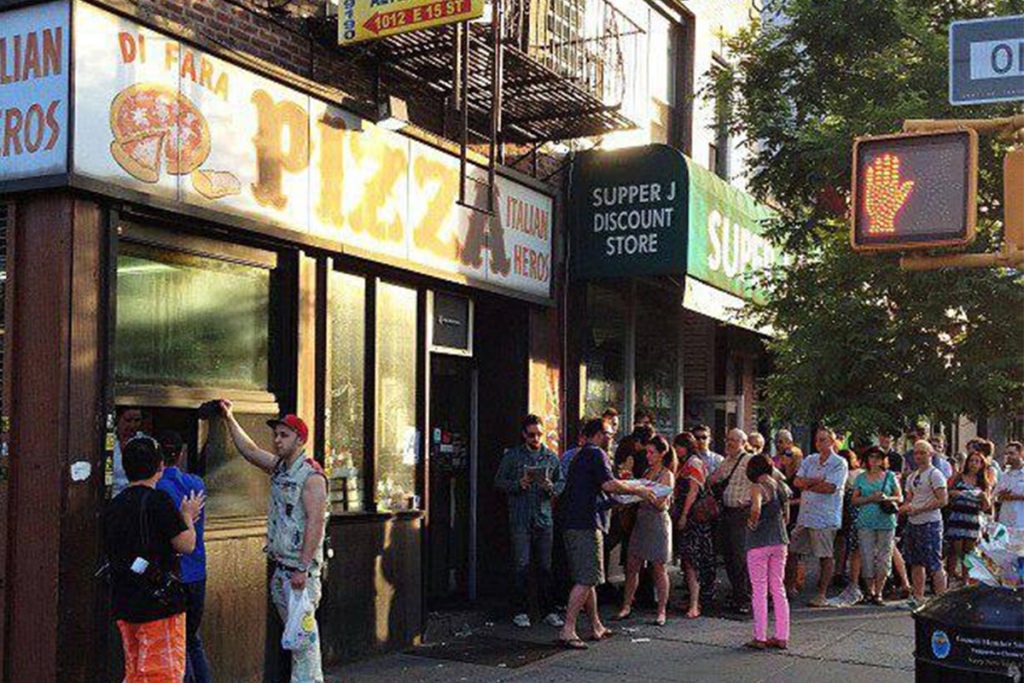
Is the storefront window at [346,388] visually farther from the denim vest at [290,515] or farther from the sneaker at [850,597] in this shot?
the sneaker at [850,597]

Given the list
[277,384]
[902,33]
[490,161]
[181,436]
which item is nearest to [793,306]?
[902,33]

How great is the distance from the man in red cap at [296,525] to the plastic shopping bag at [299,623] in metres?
0.03

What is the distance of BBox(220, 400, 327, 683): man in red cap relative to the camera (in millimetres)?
7391

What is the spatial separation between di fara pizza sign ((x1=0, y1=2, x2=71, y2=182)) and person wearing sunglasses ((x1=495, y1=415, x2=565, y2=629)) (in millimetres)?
5188

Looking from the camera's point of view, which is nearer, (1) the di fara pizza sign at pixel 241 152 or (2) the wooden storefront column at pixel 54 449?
(2) the wooden storefront column at pixel 54 449

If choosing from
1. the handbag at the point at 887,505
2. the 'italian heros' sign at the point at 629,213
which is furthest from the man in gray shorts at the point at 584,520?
the handbag at the point at 887,505

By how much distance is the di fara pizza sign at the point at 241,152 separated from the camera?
7.07 metres

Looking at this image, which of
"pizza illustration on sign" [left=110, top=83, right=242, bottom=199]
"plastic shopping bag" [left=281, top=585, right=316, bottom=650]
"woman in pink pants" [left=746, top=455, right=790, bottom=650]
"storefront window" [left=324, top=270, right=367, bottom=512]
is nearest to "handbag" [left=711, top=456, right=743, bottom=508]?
"woman in pink pants" [left=746, top=455, right=790, bottom=650]

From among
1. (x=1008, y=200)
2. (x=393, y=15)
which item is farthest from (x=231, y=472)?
(x=1008, y=200)

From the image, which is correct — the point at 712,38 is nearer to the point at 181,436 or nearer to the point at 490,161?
the point at 490,161

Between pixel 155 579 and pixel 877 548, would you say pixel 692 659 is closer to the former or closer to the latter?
pixel 877 548

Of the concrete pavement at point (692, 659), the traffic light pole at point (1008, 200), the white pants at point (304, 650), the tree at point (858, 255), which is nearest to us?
the traffic light pole at point (1008, 200)

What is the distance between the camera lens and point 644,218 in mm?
12711

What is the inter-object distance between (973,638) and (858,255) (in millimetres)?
9918
